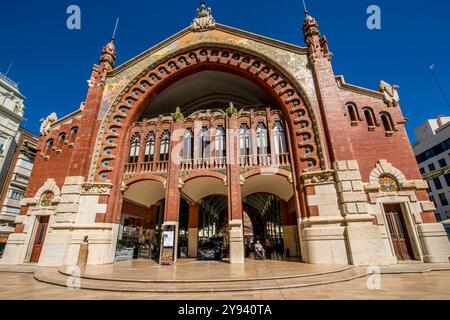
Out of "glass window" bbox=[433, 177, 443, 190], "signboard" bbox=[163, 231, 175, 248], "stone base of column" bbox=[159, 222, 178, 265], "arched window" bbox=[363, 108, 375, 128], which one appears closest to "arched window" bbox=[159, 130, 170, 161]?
"stone base of column" bbox=[159, 222, 178, 265]

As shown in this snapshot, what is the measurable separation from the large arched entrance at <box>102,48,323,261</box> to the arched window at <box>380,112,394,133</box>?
Answer: 188 inches

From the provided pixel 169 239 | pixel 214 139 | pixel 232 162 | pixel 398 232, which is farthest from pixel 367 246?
pixel 214 139

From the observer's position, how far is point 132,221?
19828 millimetres

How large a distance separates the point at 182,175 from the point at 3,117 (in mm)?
32308

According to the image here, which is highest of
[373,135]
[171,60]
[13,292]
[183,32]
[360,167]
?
[183,32]

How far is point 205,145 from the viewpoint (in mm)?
17422

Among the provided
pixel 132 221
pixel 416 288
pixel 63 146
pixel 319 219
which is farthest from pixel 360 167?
pixel 63 146

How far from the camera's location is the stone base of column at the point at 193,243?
1982cm

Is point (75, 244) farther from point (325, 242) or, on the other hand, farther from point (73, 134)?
point (325, 242)

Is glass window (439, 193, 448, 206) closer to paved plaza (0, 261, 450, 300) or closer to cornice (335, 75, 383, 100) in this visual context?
cornice (335, 75, 383, 100)

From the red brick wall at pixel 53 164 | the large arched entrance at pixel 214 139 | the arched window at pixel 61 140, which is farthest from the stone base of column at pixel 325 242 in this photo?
the arched window at pixel 61 140

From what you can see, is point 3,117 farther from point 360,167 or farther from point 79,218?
point 360,167

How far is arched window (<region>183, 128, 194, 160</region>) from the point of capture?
17.4m

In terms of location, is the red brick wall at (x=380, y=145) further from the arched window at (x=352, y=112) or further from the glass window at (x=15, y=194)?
the glass window at (x=15, y=194)
